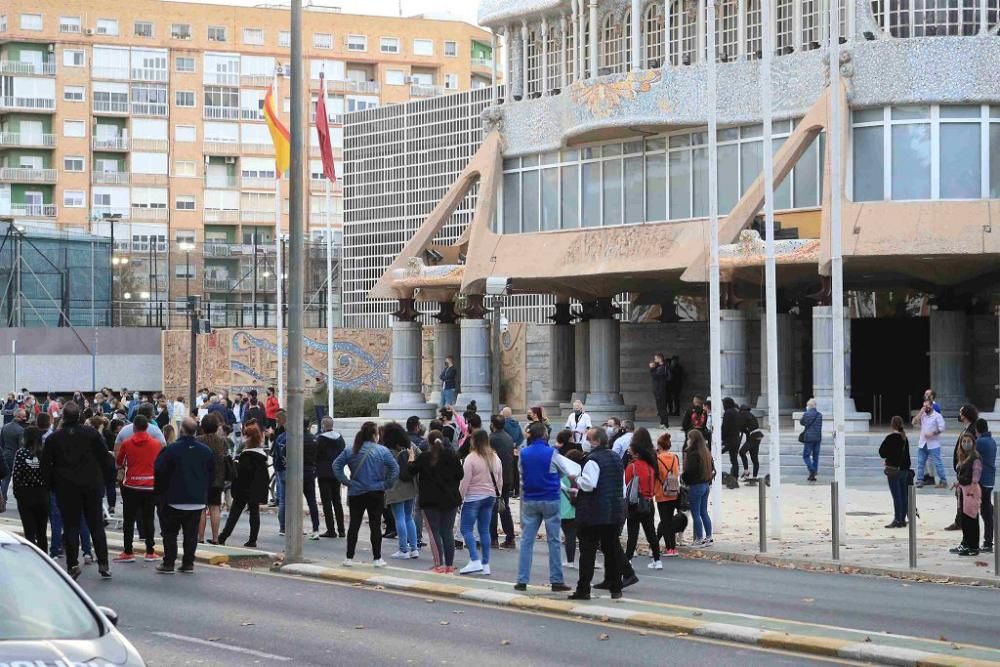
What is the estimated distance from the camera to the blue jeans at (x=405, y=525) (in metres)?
20.9

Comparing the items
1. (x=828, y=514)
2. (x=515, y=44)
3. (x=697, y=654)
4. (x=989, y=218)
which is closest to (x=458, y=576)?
(x=697, y=654)

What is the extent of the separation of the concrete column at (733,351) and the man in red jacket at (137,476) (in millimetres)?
22077

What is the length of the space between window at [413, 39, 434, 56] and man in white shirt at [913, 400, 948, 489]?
6922 centimetres

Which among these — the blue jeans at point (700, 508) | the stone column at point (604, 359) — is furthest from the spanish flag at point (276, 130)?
the blue jeans at point (700, 508)

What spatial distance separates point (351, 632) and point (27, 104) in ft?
265

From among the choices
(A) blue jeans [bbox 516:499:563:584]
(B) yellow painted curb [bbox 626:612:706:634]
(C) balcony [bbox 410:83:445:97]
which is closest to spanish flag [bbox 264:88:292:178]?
(A) blue jeans [bbox 516:499:563:584]

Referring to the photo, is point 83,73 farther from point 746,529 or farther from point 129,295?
point 746,529

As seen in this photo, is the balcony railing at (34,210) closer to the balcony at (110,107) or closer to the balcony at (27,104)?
the balcony at (27,104)

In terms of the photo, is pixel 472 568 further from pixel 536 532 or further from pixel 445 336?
pixel 445 336

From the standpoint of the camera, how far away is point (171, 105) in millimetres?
93375

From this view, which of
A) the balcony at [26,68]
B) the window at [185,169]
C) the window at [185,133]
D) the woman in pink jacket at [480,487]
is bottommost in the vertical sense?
the woman in pink jacket at [480,487]

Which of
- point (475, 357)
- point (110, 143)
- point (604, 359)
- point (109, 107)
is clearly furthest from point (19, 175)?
point (604, 359)

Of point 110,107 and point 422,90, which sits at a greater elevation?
point 422,90

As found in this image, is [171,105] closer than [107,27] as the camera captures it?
No
